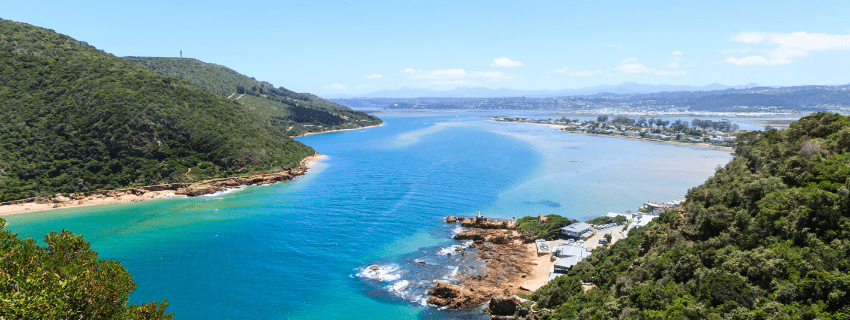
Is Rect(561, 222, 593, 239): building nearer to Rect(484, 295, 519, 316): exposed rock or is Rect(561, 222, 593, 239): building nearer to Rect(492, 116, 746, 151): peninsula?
Rect(484, 295, 519, 316): exposed rock

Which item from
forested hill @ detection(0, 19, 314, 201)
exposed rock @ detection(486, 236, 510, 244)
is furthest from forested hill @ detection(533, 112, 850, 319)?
forested hill @ detection(0, 19, 314, 201)

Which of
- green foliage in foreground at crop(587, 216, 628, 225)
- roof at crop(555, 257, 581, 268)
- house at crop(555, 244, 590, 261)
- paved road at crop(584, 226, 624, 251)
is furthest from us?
green foliage in foreground at crop(587, 216, 628, 225)

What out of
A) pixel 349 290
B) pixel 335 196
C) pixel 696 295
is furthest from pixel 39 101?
pixel 696 295

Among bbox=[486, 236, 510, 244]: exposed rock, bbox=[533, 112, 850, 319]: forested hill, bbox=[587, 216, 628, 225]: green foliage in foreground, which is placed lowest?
bbox=[486, 236, 510, 244]: exposed rock

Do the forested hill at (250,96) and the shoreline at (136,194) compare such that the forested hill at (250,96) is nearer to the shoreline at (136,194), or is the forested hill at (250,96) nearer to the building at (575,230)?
the shoreline at (136,194)

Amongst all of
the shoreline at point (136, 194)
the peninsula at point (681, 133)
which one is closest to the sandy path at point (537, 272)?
the shoreline at point (136, 194)

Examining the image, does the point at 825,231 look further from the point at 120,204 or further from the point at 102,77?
the point at 102,77
